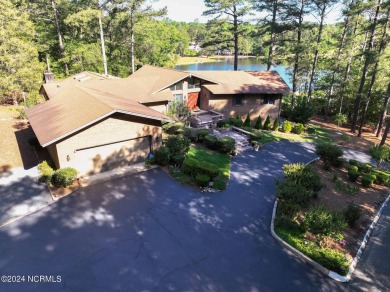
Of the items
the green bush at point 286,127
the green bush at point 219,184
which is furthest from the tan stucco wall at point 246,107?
the green bush at point 219,184

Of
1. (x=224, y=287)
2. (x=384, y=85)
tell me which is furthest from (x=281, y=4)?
(x=224, y=287)

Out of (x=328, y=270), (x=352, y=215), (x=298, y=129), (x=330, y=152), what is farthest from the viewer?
(x=298, y=129)

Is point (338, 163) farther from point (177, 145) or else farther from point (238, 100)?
point (238, 100)

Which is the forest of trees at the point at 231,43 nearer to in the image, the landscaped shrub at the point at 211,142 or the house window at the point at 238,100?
the house window at the point at 238,100

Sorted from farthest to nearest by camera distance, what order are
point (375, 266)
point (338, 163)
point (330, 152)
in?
point (338, 163) → point (330, 152) → point (375, 266)

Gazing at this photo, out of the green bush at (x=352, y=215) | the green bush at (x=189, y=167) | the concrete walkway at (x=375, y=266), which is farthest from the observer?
the green bush at (x=189, y=167)

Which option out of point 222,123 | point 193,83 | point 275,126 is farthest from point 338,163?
point 193,83
